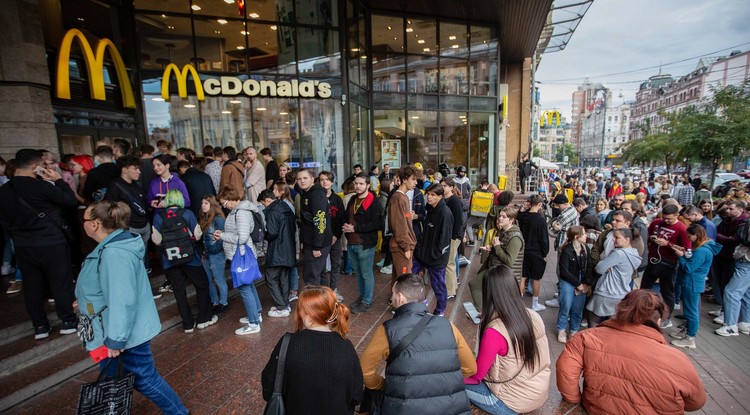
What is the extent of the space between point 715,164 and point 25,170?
25800mm

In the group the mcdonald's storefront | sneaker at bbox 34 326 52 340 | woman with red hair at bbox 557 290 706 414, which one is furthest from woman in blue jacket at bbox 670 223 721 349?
the mcdonald's storefront

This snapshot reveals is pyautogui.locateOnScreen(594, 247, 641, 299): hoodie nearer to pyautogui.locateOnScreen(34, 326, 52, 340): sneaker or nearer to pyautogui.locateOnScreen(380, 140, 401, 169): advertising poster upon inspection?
pyautogui.locateOnScreen(34, 326, 52, 340): sneaker

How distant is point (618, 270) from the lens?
14.5ft

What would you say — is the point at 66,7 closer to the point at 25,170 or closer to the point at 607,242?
the point at 25,170

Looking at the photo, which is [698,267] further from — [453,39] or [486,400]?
[453,39]

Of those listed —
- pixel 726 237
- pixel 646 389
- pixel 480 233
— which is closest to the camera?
pixel 646 389

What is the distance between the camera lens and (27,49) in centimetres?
642

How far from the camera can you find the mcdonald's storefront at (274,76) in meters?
7.21

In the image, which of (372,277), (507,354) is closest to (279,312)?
(372,277)

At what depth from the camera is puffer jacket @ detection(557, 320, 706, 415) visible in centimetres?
223

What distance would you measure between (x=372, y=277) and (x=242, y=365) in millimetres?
2165

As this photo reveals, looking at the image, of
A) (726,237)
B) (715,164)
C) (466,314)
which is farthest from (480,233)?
(715,164)

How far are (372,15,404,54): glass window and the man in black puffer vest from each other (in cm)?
1440

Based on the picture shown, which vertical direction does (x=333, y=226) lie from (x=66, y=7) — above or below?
below
